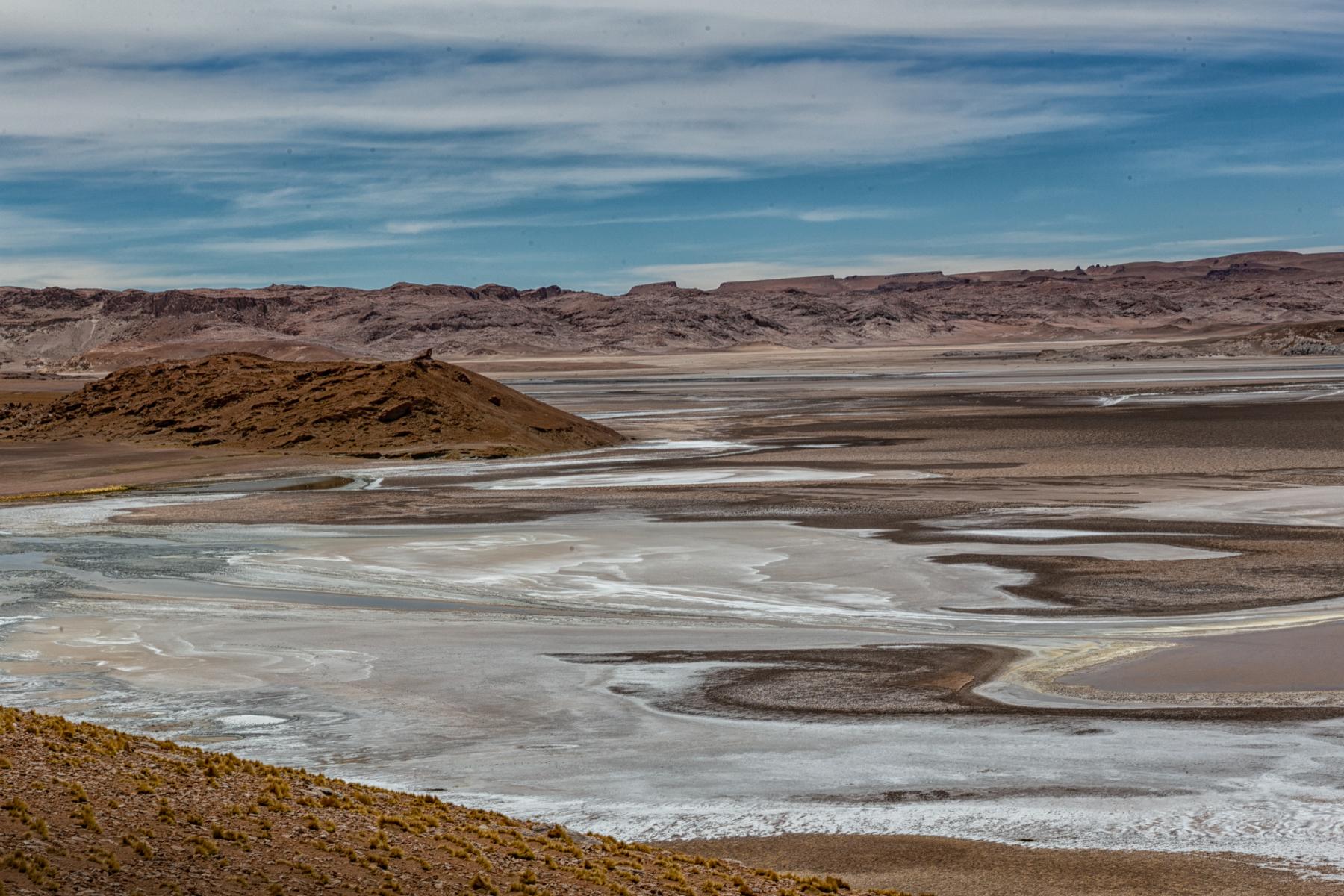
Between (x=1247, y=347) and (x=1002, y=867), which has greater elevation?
(x=1247, y=347)

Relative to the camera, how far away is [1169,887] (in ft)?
25.0

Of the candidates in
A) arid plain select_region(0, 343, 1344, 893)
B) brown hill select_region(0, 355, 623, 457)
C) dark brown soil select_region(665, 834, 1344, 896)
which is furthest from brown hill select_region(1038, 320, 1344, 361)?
dark brown soil select_region(665, 834, 1344, 896)

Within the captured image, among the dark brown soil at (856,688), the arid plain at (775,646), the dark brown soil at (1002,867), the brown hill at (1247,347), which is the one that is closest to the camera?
the dark brown soil at (1002,867)

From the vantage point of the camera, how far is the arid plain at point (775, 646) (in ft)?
30.0

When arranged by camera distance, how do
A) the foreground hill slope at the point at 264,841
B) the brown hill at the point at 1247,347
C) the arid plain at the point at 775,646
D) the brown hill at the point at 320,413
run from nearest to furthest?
the foreground hill slope at the point at 264,841
the arid plain at the point at 775,646
the brown hill at the point at 320,413
the brown hill at the point at 1247,347

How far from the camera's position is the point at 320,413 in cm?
4266

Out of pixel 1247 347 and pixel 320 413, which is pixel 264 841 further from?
pixel 1247 347

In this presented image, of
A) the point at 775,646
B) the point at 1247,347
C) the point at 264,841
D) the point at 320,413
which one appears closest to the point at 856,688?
the point at 775,646

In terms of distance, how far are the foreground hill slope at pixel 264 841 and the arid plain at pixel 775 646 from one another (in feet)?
2.93

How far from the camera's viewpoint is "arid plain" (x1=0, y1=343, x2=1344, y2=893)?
30.0 ft

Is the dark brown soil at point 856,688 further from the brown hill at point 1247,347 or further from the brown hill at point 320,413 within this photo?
the brown hill at point 1247,347

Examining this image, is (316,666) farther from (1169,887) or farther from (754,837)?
Answer: (1169,887)

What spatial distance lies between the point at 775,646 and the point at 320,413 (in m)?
30.8

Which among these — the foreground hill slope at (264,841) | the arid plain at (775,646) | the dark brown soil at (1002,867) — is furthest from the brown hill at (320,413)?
the dark brown soil at (1002,867)
